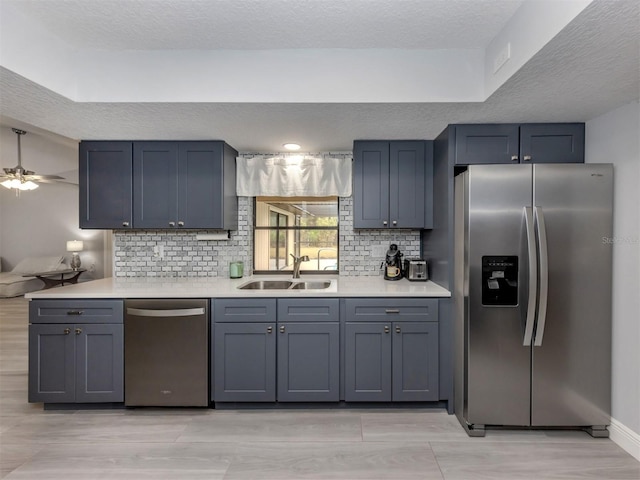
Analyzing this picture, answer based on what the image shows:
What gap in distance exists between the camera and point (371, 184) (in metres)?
3.06

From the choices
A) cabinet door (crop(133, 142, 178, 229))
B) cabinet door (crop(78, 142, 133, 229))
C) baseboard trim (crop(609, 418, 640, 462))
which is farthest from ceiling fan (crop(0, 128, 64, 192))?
baseboard trim (crop(609, 418, 640, 462))

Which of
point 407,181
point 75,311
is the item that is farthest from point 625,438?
point 75,311

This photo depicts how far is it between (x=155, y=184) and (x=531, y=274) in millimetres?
3011

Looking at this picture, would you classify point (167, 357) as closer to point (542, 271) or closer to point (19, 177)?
point (542, 271)

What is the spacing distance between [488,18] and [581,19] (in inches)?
23.4

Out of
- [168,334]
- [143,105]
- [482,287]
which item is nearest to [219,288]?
[168,334]

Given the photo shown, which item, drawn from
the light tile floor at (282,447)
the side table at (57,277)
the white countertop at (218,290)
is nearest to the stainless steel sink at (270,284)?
the white countertop at (218,290)

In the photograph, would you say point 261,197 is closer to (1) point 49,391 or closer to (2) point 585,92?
(1) point 49,391

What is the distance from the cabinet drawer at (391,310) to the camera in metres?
2.62

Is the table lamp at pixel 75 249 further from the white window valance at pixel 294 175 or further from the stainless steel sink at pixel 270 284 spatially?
the stainless steel sink at pixel 270 284

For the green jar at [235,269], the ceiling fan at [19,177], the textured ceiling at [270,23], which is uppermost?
the textured ceiling at [270,23]

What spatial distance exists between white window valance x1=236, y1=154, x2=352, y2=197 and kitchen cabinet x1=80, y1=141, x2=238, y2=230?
0.37 meters

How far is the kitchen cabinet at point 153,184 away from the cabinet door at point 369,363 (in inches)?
62.7

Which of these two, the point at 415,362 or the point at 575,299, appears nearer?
the point at 575,299
